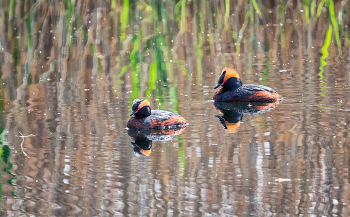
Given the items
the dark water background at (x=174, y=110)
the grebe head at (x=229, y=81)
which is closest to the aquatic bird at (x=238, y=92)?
the grebe head at (x=229, y=81)

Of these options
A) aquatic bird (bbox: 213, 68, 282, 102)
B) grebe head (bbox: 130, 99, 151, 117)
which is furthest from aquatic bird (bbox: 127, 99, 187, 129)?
aquatic bird (bbox: 213, 68, 282, 102)

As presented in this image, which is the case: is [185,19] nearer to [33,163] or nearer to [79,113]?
[79,113]

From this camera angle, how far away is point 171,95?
29.0 ft

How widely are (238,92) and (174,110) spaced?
4.27 feet

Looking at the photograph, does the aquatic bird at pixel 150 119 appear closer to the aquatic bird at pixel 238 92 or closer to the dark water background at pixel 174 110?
the dark water background at pixel 174 110

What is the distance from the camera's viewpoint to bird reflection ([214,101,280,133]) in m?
7.29

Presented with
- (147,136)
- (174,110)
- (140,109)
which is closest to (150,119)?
(140,109)

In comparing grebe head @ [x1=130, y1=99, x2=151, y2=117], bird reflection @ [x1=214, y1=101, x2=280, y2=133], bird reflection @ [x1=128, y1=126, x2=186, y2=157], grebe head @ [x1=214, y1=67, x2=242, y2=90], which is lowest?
bird reflection @ [x1=128, y1=126, x2=186, y2=157]

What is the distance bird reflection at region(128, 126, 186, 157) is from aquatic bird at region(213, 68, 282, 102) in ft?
5.61

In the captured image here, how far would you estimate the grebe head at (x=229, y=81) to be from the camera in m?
9.08

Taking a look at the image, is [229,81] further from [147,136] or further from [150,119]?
[147,136]

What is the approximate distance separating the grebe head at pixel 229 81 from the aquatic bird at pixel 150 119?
1.95m

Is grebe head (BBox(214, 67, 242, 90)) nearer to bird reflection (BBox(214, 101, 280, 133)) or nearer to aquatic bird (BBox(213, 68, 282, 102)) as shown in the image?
aquatic bird (BBox(213, 68, 282, 102))

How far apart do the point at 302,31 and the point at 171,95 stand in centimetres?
604
